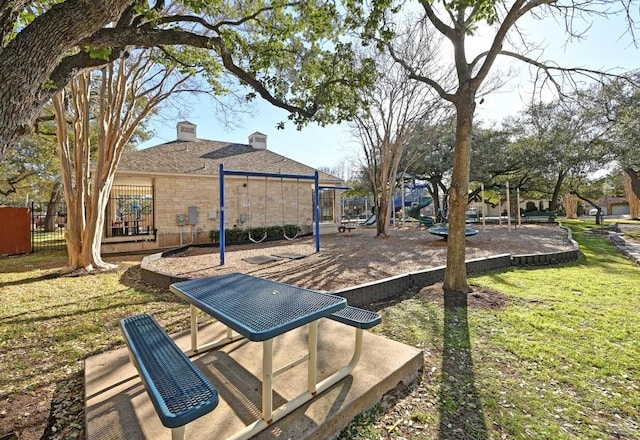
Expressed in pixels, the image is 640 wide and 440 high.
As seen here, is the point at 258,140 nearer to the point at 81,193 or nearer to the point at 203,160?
the point at 203,160

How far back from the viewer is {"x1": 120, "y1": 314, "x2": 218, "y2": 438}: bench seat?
52.6 inches

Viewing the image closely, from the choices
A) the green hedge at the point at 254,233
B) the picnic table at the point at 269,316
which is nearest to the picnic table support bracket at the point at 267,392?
the picnic table at the point at 269,316

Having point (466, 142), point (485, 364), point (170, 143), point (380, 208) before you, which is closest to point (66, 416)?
point (485, 364)

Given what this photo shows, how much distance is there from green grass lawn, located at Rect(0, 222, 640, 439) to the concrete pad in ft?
0.54

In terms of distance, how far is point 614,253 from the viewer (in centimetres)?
934

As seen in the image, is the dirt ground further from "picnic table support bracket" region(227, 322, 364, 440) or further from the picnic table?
Result: "picnic table support bracket" region(227, 322, 364, 440)

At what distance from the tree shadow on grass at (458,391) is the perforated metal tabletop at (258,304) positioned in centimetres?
113

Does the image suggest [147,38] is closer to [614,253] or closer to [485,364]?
[485,364]

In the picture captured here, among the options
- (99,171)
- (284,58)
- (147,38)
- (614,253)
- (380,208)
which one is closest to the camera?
(147,38)

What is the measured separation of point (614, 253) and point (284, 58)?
460 inches

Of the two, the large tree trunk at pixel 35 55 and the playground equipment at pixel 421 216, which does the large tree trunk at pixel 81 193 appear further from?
the playground equipment at pixel 421 216

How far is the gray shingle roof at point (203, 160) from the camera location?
1232cm

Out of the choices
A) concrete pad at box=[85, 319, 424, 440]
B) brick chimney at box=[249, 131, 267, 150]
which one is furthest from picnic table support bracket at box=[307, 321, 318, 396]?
brick chimney at box=[249, 131, 267, 150]

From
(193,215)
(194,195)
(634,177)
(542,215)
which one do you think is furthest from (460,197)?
(634,177)
